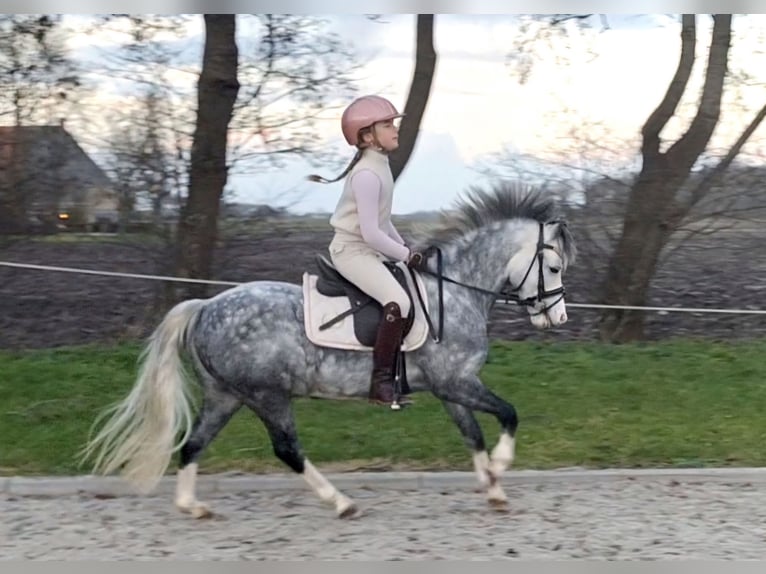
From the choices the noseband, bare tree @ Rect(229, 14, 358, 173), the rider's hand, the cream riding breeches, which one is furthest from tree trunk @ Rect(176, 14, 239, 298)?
the noseband

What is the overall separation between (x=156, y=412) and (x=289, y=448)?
0.81 m

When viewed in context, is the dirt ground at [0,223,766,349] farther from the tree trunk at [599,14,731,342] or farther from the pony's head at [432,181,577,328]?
the pony's head at [432,181,577,328]

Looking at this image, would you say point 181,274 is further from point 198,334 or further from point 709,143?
point 709,143

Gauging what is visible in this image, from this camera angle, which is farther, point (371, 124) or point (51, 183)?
point (51, 183)

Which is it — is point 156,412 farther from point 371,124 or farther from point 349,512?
point 371,124

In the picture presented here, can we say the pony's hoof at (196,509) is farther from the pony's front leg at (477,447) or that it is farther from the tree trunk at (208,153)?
the tree trunk at (208,153)

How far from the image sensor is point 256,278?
34.7 ft

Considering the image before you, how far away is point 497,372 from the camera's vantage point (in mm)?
9227

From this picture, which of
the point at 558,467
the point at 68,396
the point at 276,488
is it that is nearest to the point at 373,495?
the point at 276,488

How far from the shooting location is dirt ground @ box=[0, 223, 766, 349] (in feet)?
34.2

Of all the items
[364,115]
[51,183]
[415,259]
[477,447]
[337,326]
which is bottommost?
[477,447]

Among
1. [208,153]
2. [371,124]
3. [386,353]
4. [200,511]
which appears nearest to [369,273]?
[386,353]

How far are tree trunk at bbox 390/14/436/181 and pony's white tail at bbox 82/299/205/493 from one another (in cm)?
474

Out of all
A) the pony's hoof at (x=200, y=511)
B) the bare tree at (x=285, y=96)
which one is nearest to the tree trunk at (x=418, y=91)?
the bare tree at (x=285, y=96)
